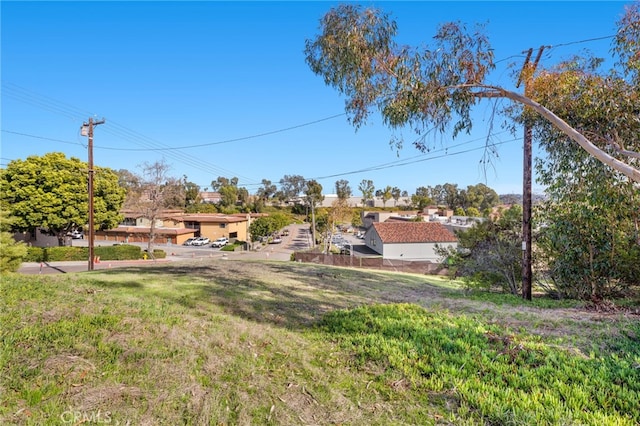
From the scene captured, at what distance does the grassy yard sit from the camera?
301 centimetres

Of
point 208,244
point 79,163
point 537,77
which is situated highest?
point 79,163

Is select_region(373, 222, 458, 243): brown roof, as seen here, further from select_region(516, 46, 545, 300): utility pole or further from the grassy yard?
the grassy yard

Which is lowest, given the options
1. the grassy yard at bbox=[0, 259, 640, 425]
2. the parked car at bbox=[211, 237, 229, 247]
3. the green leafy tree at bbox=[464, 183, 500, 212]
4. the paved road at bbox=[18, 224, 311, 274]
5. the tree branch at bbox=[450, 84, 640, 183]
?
the paved road at bbox=[18, 224, 311, 274]

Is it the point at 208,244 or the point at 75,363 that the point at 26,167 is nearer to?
the point at 208,244

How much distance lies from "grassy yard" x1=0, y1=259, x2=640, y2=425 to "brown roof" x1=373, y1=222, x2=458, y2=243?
1030 inches

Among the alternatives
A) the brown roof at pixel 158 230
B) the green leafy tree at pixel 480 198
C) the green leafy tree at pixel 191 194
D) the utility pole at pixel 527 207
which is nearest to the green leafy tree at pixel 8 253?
the utility pole at pixel 527 207

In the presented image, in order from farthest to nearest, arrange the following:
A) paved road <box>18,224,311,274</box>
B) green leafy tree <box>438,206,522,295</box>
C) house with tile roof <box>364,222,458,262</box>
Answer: house with tile roof <box>364,222,458,262</box>
paved road <box>18,224,311,274</box>
green leafy tree <box>438,206,522,295</box>

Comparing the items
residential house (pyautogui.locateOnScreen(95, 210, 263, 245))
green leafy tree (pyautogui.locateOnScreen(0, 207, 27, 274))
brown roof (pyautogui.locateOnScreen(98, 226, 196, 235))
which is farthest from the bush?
brown roof (pyautogui.locateOnScreen(98, 226, 196, 235))

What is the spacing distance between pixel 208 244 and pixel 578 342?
39.4 metres

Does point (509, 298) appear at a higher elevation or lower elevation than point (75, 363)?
lower

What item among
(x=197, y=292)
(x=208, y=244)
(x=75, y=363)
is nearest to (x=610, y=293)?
(x=197, y=292)

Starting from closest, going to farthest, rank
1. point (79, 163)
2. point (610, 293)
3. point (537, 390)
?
1. point (537, 390)
2. point (610, 293)
3. point (79, 163)

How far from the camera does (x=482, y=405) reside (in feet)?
10.4

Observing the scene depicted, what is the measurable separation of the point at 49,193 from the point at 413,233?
105 ft
